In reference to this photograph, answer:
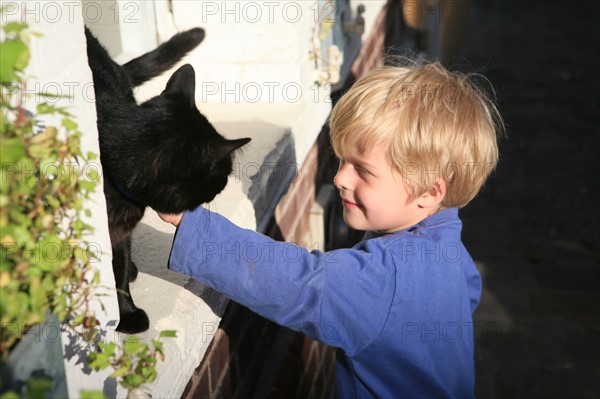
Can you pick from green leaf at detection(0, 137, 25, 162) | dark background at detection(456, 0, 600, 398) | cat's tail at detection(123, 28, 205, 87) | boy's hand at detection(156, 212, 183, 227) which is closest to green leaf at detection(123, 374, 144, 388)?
boy's hand at detection(156, 212, 183, 227)

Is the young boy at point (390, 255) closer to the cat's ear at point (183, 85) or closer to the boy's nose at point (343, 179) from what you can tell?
the boy's nose at point (343, 179)

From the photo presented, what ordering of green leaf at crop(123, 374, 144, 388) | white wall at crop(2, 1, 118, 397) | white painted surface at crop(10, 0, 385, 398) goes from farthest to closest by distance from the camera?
green leaf at crop(123, 374, 144, 388), white painted surface at crop(10, 0, 385, 398), white wall at crop(2, 1, 118, 397)

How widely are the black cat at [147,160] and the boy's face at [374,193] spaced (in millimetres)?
274

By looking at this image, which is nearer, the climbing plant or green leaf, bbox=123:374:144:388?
the climbing plant

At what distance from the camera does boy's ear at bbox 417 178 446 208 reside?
1.87 meters

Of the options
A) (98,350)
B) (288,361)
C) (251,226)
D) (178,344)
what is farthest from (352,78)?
(98,350)

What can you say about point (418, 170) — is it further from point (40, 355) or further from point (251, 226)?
point (40, 355)

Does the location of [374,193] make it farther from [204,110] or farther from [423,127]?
[204,110]

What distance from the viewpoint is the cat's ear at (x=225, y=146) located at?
1761 millimetres

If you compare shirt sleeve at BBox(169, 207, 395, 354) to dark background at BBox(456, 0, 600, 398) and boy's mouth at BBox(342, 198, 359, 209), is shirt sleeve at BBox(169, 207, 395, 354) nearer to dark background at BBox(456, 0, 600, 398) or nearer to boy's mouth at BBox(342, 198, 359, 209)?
boy's mouth at BBox(342, 198, 359, 209)

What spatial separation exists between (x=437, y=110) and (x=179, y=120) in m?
0.60

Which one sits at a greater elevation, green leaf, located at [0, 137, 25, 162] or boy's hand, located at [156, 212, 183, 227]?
green leaf, located at [0, 137, 25, 162]

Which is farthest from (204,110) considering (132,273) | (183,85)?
(132,273)

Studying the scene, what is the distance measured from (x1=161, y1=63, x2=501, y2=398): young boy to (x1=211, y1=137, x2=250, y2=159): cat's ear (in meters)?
0.19
